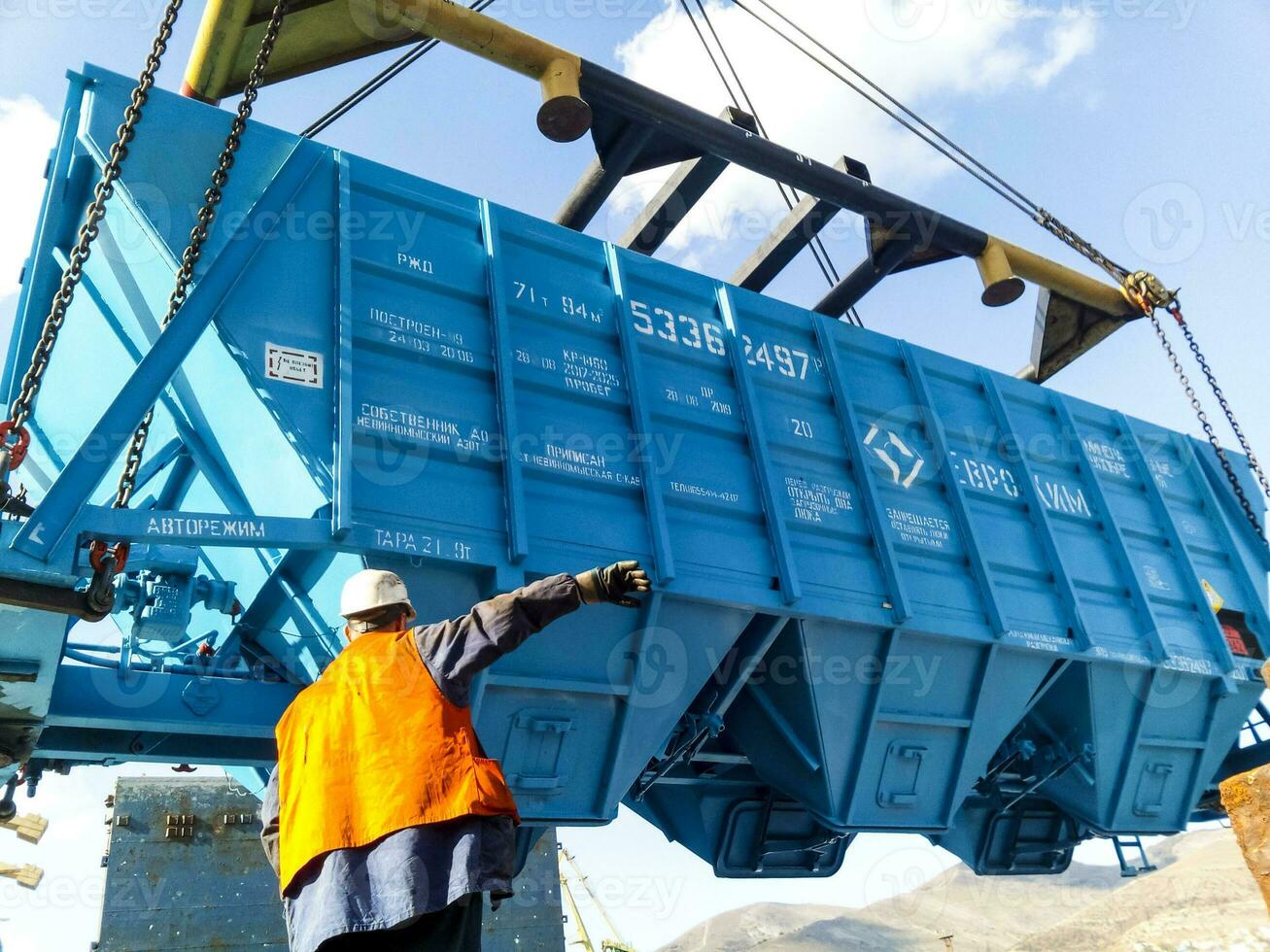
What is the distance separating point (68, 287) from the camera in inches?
139

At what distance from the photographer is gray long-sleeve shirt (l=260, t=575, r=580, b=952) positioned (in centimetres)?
230

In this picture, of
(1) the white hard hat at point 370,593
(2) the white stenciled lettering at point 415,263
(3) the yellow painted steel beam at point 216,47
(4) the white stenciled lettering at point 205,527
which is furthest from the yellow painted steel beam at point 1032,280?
(1) the white hard hat at point 370,593

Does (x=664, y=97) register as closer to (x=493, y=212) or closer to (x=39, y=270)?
(x=493, y=212)

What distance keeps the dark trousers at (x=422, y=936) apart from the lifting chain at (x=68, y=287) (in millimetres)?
1921

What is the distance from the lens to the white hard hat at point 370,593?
A: 9.39 ft

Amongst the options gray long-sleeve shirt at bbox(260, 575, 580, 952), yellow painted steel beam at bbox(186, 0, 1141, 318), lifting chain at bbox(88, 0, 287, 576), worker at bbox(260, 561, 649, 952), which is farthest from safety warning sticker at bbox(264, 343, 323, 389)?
gray long-sleeve shirt at bbox(260, 575, 580, 952)

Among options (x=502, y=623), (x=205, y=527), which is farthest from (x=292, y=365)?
(x=502, y=623)

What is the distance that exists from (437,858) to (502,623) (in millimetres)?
539

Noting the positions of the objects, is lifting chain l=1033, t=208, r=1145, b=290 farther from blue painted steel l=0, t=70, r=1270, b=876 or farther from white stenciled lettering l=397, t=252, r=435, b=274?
white stenciled lettering l=397, t=252, r=435, b=274

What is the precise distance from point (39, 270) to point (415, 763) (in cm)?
390

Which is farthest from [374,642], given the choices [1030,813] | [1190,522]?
[1190,522]

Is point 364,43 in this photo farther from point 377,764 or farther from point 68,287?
point 377,764

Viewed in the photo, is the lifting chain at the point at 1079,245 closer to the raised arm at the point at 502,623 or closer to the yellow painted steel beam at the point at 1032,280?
the yellow painted steel beam at the point at 1032,280

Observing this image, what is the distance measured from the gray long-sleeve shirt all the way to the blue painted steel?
1912 millimetres
